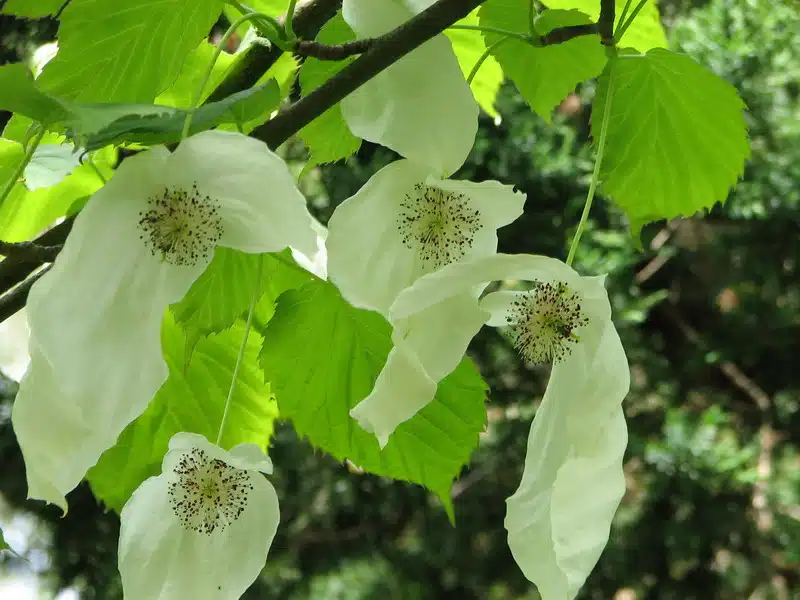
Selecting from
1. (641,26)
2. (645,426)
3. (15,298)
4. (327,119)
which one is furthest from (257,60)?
(645,426)

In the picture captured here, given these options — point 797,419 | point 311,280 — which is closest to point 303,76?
point 311,280

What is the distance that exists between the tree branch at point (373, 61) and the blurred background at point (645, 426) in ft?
3.15

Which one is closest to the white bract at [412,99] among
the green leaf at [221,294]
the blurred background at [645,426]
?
the green leaf at [221,294]

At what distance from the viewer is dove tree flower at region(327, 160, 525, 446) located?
22cm

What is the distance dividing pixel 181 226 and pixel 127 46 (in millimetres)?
119

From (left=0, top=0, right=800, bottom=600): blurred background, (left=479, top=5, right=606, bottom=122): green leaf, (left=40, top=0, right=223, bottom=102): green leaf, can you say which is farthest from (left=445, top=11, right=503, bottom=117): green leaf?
(left=0, top=0, right=800, bottom=600): blurred background

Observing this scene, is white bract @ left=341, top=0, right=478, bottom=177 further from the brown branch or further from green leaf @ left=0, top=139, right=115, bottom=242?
green leaf @ left=0, top=139, right=115, bottom=242

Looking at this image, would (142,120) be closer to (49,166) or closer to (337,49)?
(337,49)

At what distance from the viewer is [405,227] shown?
26 cm

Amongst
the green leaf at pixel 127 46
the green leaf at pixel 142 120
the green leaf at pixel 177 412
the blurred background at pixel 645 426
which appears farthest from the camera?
the blurred background at pixel 645 426

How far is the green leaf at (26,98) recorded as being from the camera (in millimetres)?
200

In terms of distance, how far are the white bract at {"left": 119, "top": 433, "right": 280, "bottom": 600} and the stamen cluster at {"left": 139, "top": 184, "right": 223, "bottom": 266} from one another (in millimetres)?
65

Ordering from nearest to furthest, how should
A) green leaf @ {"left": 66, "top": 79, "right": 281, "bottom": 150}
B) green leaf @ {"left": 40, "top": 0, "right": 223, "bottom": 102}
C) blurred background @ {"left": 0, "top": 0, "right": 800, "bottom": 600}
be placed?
green leaf @ {"left": 66, "top": 79, "right": 281, "bottom": 150} → green leaf @ {"left": 40, "top": 0, "right": 223, "bottom": 102} → blurred background @ {"left": 0, "top": 0, "right": 800, "bottom": 600}

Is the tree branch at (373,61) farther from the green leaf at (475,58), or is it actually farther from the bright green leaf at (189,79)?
the bright green leaf at (189,79)
